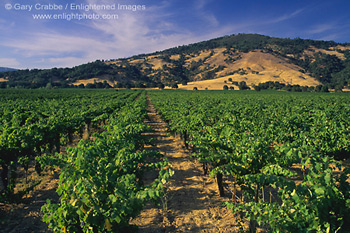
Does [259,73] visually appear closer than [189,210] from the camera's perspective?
No

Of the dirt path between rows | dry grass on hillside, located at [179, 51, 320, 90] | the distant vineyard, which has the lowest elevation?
the dirt path between rows

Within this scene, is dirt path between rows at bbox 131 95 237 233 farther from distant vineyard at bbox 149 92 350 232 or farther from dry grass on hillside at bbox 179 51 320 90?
dry grass on hillside at bbox 179 51 320 90

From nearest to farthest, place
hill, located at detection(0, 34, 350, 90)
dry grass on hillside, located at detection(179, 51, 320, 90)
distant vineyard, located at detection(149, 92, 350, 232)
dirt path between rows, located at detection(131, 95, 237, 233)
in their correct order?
distant vineyard, located at detection(149, 92, 350, 232)
dirt path between rows, located at detection(131, 95, 237, 233)
dry grass on hillside, located at detection(179, 51, 320, 90)
hill, located at detection(0, 34, 350, 90)

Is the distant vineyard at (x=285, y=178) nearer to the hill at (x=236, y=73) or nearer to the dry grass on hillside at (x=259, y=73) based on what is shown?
the hill at (x=236, y=73)

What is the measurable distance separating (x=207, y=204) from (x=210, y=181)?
1.83 m

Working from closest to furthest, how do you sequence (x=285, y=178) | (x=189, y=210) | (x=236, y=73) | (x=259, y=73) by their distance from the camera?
(x=285, y=178), (x=189, y=210), (x=259, y=73), (x=236, y=73)

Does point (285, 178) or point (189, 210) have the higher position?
point (285, 178)

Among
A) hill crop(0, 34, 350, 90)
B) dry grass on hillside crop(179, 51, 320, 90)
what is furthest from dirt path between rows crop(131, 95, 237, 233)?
dry grass on hillside crop(179, 51, 320, 90)

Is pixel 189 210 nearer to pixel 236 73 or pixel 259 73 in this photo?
pixel 259 73

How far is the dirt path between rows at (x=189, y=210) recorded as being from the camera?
5867 millimetres

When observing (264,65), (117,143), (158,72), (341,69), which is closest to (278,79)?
(264,65)

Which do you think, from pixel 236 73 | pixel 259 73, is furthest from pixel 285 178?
pixel 236 73

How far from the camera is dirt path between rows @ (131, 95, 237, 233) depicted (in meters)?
5.87

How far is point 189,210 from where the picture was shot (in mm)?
6707
